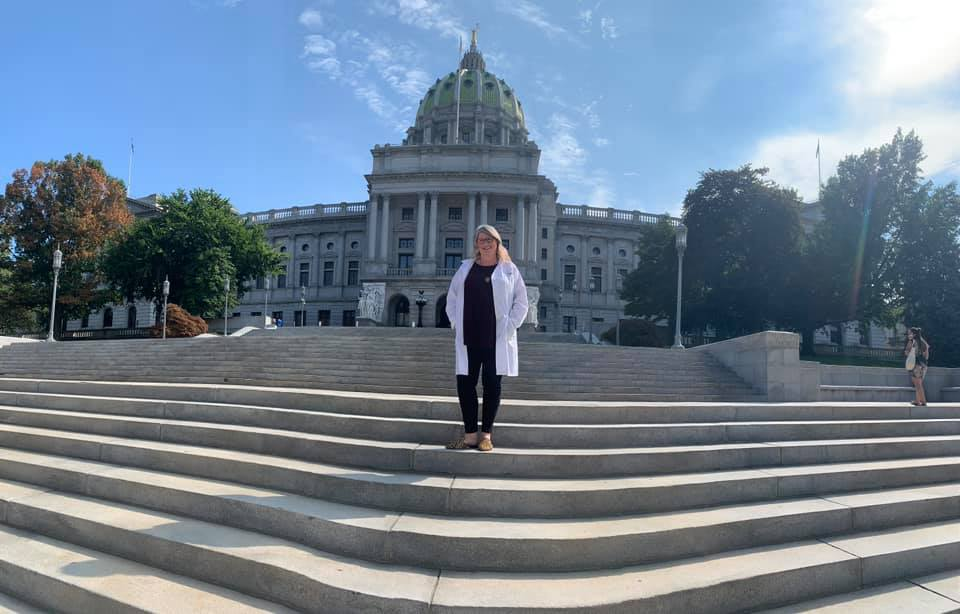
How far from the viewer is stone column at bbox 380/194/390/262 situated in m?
49.8

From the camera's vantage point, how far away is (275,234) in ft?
207

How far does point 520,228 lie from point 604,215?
55.6ft

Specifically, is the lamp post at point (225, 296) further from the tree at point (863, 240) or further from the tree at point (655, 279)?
the tree at point (863, 240)

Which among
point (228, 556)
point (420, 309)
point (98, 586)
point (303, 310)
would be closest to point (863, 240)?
point (420, 309)

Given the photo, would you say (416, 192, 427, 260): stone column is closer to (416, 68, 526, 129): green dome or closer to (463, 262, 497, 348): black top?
(416, 68, 526, 129): green dome

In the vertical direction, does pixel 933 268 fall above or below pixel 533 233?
below

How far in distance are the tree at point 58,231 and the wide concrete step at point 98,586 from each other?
40756mm

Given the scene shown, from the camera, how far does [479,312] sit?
4652mm

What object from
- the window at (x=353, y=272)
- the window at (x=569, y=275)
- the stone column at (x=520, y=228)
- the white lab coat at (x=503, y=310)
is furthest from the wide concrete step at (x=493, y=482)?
the window at (x=353, y=272)

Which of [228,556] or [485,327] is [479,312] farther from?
[228,556]

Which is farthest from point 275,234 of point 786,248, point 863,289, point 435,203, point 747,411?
point 747,411

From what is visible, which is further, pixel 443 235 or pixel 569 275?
pixel 569 275

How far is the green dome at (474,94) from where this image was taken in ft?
243

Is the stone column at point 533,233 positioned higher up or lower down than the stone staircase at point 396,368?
higher up
